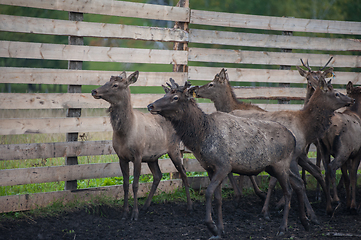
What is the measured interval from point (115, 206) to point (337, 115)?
485 centimetres

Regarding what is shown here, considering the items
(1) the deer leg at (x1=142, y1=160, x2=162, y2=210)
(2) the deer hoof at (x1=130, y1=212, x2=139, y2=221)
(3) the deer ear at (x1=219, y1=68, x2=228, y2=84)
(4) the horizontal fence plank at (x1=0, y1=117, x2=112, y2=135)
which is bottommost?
(2) the deer hoof at (x1=130, y1=212, x2=139, y2=221)

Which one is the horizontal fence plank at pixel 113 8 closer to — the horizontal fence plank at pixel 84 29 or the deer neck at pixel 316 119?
the horizontal fence plank at pixel 84 29

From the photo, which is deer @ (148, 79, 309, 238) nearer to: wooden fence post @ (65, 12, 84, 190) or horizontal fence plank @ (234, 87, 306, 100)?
wooden fence post @ (65, 12, 84, 190)

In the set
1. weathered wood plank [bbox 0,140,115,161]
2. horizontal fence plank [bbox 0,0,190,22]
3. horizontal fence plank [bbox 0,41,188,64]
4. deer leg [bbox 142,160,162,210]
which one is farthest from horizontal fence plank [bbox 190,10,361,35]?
weathered wood plank [bbox 0,140,115,161]

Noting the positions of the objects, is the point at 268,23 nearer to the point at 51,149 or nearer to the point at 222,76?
the point at 222,76

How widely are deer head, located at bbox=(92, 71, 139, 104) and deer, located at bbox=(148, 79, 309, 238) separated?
109cm

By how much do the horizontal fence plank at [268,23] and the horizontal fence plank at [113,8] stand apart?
482 mm

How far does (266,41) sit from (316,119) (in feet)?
10.2

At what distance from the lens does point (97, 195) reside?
273 inches

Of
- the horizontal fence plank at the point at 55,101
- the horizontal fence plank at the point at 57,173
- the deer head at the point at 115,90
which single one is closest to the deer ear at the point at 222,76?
the horizontal fence plank at the point at 55,101

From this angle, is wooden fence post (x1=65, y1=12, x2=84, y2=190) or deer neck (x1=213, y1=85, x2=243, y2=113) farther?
deer neck (x1=213, y1=85, x2=243, y2=113)

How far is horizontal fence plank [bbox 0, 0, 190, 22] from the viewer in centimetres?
648

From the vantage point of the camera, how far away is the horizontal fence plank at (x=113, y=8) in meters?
6.48

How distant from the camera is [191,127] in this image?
5422 millimetres
